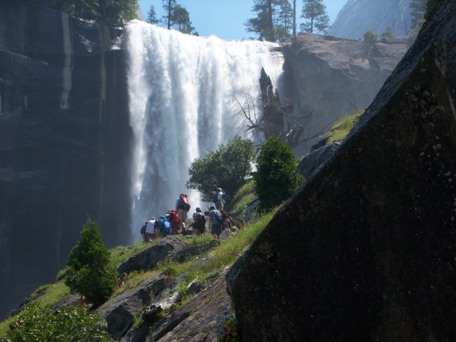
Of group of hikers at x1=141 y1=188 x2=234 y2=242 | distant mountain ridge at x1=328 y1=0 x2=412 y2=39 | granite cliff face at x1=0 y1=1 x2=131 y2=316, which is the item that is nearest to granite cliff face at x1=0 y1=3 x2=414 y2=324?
granite cliff face at x1=0 y1=1 x2=131 y2=316

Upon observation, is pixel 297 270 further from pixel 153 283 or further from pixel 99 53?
pixel 99 53

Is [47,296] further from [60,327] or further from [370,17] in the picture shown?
[370,17]

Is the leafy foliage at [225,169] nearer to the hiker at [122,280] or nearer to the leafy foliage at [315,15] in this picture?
the hiker at [122,280]

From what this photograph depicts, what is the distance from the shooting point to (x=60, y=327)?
10.5 m

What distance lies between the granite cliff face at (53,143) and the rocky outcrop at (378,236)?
39.0 metres

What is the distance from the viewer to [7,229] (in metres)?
43.8

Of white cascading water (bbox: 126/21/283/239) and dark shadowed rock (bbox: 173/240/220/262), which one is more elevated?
white cascading water (bbox: 126/21/283/239)

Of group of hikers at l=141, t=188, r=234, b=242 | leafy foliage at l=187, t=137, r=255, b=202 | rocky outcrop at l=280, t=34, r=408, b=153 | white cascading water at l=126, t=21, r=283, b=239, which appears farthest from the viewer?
rocky outcrop at l=280, t=34, r=408, b=153

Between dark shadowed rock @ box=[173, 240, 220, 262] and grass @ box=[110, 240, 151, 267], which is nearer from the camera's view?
dark shadowed rock @ box=[173, 240, 220, 262]

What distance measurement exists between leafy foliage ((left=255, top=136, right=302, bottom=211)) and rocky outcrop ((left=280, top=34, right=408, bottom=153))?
97.8ft

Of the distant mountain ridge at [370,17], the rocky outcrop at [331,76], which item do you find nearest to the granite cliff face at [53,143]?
the rocky outcrop at [331,76]

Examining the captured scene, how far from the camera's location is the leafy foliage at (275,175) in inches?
765

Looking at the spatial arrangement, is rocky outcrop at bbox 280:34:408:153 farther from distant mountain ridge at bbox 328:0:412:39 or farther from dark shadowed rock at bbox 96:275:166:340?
distant mountain ridge at bbox 328:0:412:39

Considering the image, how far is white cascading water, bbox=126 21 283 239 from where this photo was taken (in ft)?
159
